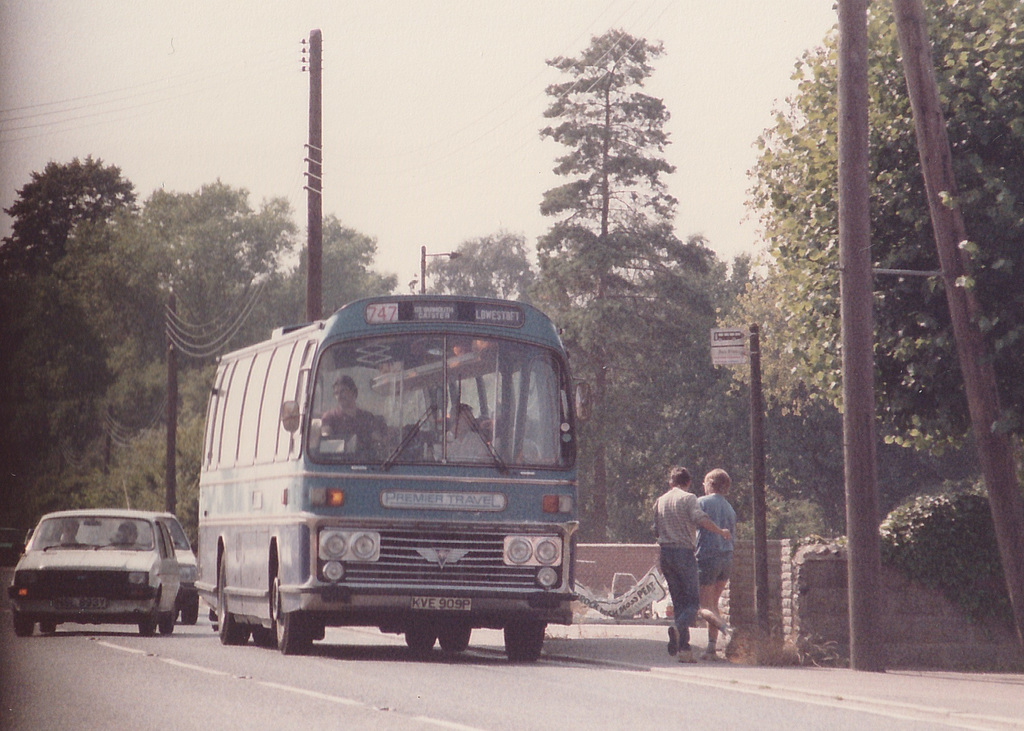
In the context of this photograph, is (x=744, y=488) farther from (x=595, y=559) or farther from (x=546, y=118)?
(x=595, y=559)

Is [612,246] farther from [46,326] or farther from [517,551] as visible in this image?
[517,551]

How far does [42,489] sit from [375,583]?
4647 cm

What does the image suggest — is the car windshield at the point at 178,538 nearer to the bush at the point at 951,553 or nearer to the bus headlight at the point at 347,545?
the bus headlight at the point at 347,545

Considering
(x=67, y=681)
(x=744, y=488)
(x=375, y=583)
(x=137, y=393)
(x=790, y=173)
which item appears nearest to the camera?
(x=67, y=681)

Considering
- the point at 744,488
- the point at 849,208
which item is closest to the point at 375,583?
the point at 849,208

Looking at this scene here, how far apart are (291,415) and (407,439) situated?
1.12 metres

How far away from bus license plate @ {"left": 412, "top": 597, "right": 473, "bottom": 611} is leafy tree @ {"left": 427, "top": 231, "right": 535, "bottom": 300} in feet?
310

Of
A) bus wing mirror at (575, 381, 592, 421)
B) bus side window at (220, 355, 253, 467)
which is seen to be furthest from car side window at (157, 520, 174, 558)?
bus wing mirror at (575, 381, 592, 421)

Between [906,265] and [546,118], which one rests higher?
[546,118]

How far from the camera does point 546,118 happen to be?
218 ft

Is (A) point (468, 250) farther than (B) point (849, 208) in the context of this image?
Yes

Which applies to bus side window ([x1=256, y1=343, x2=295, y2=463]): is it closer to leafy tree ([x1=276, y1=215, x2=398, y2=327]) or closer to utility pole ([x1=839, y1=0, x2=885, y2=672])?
utility pole ([x1=839, y1=0, x2=885, y2=672])

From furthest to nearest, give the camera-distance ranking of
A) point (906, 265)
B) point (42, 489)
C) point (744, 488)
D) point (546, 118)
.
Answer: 1. point (744, 488)
2. point (546, 118)
3. point (42, 489)
4. point (906, 265)

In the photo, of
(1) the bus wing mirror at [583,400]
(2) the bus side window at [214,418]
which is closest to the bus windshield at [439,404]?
(1) the bus wing mirror at [583,400]
